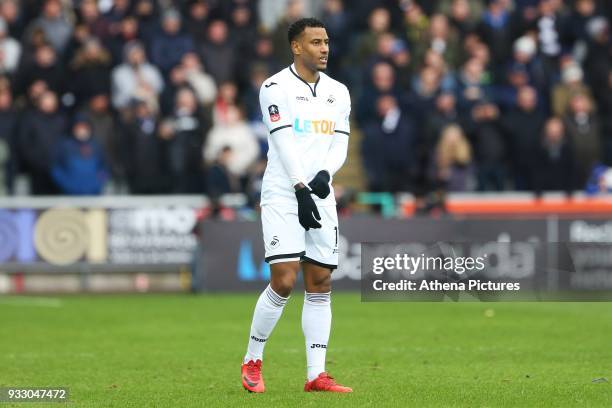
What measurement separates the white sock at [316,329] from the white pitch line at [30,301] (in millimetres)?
11045

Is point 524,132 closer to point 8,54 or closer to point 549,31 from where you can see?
point 549,31

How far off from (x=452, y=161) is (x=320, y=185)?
14151mm

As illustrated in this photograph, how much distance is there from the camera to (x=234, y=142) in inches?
942

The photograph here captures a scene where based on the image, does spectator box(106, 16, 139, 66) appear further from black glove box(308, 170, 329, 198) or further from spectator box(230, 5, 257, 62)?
black glove box(308, 170, 329, 198)

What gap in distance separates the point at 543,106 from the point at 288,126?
16071 mm

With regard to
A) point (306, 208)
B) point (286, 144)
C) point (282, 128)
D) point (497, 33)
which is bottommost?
point (306, 208)

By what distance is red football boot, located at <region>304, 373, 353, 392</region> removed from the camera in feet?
33.8

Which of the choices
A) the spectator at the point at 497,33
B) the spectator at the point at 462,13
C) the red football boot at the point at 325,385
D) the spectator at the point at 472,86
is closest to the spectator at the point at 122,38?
the spectator at the point at 472,86

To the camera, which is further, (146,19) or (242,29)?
(242,29)

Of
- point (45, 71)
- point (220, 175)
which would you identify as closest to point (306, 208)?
point (220, 175)

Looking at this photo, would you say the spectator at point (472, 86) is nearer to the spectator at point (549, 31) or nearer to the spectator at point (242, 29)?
the spectator at point (549, 31)

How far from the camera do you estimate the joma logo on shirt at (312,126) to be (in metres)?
10.4

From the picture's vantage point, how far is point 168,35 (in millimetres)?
24828

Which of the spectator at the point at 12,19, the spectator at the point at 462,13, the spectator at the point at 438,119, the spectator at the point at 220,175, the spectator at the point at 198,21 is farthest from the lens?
the spectator at the point at 462,13
